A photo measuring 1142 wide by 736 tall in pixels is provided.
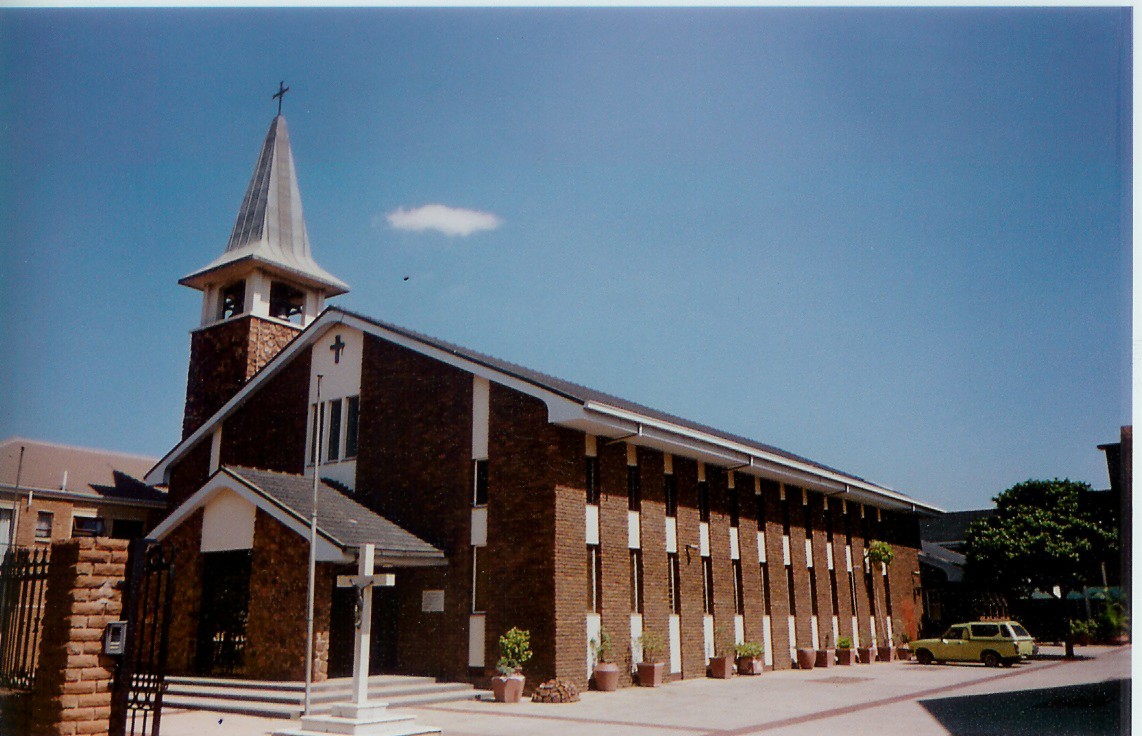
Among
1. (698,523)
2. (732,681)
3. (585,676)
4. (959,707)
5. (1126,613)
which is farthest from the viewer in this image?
(698,523)

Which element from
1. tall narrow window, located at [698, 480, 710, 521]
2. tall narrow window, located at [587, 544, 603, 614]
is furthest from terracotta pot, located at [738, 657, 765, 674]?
tall narrow window, located at [587, 544, 603, 614]

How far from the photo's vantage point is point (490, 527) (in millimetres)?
→ 20234

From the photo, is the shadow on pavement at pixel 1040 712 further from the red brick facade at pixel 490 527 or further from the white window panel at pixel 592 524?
the white window panel at pixel 592 524

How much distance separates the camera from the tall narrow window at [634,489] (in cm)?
2200

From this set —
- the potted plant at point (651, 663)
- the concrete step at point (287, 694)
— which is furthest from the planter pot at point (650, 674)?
the concrete step at point (287, 694)

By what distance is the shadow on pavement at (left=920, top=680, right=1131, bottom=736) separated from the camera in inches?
525

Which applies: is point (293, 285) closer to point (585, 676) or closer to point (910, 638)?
point (585, 676)

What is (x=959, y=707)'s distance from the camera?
16.7 metres

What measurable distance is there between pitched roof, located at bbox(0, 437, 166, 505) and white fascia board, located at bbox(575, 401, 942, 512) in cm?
1590

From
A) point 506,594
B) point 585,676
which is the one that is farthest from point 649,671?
point 506,594

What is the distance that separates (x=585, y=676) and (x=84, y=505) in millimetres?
17881

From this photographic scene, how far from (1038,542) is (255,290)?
2657cm

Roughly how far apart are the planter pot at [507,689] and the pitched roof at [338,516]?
319cm

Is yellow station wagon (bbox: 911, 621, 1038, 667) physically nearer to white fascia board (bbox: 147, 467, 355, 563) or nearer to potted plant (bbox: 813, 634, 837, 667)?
potted plant (bbox: 813, 634, 837, 667)
